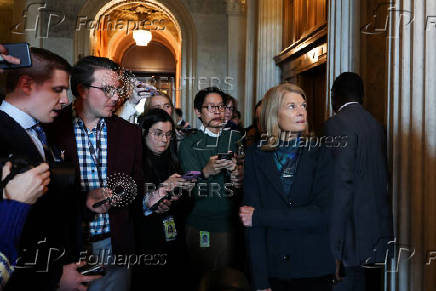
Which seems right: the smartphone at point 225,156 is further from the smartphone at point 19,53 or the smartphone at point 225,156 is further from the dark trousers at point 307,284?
the smartphone at point 19,53

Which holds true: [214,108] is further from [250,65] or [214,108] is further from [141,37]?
[141,37]

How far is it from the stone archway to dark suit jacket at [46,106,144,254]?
757 centimetres

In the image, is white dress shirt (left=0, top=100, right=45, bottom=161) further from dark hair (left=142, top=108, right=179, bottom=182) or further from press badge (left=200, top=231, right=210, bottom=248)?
press badge (left=200, top=231, right=210, bottom=248)

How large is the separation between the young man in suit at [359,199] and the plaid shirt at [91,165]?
155 cm

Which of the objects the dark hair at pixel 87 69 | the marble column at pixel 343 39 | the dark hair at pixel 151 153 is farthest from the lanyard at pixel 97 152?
the marble column at pixel 343 39

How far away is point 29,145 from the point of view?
151 cm

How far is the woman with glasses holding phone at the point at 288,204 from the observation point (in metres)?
2.05

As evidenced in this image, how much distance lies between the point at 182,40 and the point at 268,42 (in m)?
3.40

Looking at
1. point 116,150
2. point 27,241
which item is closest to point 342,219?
point 116,150

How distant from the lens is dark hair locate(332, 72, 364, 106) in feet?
9.87

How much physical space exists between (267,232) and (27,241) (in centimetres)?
122

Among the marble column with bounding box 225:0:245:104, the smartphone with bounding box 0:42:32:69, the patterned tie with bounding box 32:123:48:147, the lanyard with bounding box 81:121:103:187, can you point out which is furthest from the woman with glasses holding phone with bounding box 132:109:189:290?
the marble column with bounding box 225:0:245:104

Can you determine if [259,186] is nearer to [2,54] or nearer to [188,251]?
[188,251]

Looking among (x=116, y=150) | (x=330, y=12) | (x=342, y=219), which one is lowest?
(x=342, y=219)
